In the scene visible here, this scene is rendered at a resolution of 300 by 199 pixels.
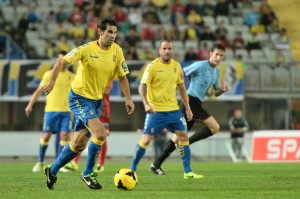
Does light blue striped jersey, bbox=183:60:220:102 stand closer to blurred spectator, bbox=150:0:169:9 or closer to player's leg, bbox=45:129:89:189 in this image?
player's leg, bbox=45:129:89:189

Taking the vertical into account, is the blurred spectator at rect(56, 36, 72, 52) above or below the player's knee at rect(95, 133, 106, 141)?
below

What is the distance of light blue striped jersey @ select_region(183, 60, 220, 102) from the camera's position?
1598 cm

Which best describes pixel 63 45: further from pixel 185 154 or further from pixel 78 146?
pixel 78 146

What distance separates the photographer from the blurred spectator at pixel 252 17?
31562mm

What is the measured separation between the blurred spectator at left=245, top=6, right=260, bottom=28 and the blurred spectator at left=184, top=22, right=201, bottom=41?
7.69 feet

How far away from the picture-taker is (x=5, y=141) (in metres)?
27.4

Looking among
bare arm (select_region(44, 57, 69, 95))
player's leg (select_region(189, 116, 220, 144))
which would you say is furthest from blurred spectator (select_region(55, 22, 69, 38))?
bare arm (select_region(44, 57, 69, 95))

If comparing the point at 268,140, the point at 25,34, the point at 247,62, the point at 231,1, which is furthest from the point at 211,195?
the point at 231,1

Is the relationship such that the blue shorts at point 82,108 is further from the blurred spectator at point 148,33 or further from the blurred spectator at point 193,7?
the blurred spectator at point 193,7

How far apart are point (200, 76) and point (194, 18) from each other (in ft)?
49.4

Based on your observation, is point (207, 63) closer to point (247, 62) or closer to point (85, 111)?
point (85, 111)

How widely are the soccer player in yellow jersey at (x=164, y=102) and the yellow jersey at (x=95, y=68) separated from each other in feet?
7.94

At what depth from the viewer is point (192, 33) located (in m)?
30.0

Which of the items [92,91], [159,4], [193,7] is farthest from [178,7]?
[92,91]
